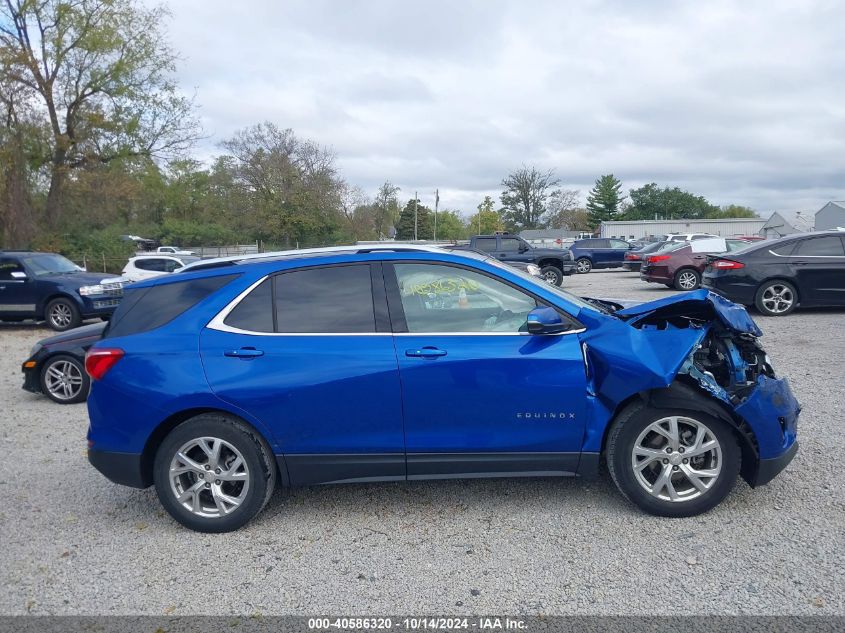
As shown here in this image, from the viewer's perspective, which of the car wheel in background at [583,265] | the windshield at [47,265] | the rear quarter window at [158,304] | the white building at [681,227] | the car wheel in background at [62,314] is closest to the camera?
the rear quarter window at [158,304]

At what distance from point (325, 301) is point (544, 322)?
1.37 meters

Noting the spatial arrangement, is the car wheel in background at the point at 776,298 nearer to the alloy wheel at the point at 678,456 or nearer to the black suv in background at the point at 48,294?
the alloy wheel at the point at 678,456

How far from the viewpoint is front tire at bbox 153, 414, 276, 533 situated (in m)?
3.86

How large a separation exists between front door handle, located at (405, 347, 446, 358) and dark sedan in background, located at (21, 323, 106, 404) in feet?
16.9

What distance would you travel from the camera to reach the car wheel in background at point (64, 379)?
24.1 feet

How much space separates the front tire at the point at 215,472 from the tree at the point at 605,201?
94216mm

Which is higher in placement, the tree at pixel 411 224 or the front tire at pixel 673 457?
the tree at pixel 411 224

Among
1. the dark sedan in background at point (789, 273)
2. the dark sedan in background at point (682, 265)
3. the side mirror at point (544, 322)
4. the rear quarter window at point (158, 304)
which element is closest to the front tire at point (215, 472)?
the rear quarter window at point (158, 304)

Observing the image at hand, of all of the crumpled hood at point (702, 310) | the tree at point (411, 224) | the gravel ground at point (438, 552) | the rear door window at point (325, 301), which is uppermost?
the tree at point (411, 224)

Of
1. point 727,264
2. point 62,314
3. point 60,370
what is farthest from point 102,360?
point 62,314

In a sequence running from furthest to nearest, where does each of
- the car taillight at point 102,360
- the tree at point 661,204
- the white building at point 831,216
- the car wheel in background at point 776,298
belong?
the tree at point 661,204, the white building at point 831,216, the car wheel in background at point 776,298, the car taillight at point 102,360

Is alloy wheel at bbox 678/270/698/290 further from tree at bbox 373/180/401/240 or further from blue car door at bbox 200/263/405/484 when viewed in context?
tree at bbox 373/180/401/240

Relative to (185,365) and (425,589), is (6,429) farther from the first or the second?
(425,589)

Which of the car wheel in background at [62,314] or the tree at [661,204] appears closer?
the car wheel in background at [62,314]
